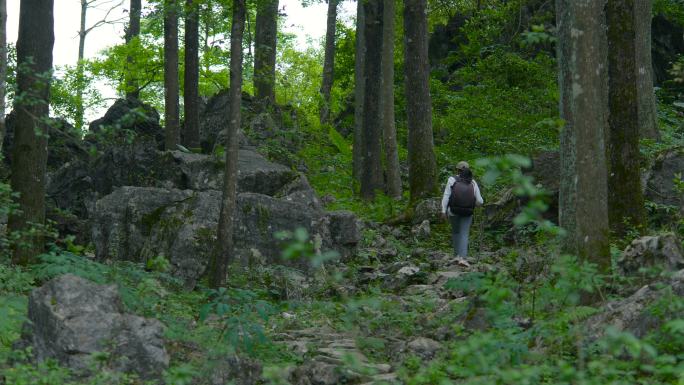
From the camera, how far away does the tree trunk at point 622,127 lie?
12117mm

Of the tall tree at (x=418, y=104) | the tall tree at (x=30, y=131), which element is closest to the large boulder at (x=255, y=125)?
the tall tree at (x=418, y=104)

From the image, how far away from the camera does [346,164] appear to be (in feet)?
90.1

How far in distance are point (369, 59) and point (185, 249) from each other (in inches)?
399

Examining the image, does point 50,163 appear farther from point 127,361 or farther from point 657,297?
point 657,297

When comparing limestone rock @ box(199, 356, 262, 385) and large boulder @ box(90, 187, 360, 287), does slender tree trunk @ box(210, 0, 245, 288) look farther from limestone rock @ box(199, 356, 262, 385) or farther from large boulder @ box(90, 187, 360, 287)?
limestone rock @ box(199, 356, 262, 385)

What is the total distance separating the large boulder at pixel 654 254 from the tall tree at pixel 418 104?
375 inches

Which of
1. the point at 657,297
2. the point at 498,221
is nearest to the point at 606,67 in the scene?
the point at 498,221

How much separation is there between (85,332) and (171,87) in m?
16.0

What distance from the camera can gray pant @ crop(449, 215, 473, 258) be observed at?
14867mm

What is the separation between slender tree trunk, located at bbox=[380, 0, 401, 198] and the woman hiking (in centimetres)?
750

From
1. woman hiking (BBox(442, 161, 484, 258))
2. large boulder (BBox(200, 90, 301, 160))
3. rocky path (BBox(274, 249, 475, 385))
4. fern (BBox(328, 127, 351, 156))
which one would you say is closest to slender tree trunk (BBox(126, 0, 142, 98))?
large boulder (BBox(200, 90, 301, 160))

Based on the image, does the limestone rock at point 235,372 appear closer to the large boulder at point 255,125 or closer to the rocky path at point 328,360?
the rocky path at point 328,360

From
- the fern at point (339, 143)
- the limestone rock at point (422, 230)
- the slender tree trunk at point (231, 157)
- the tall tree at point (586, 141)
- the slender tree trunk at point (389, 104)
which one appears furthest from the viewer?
the fern at point (339, 143)

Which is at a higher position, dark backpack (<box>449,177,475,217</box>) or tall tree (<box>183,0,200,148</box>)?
tall tree (<box>183,0,200,148</box>)
